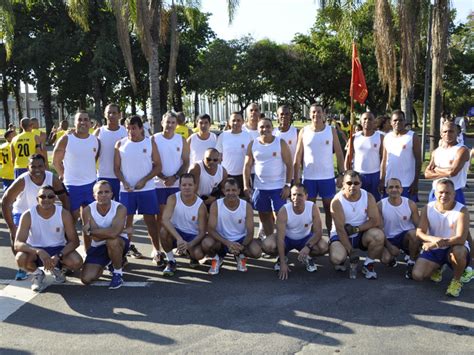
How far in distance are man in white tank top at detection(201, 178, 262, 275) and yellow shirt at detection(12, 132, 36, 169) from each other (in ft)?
13.8

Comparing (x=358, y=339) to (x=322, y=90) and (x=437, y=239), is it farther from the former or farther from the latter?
(x=322, y=90)

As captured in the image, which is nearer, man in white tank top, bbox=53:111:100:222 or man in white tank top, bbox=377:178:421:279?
man in white tank top, bbox=377:178:421:279

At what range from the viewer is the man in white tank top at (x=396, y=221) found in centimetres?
629

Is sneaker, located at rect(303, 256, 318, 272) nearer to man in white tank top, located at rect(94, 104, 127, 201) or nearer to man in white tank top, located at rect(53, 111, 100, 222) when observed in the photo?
man in white tank top, located at rect(94, 104, 127, 201)

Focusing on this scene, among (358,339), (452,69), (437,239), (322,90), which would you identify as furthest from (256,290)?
(452,69)

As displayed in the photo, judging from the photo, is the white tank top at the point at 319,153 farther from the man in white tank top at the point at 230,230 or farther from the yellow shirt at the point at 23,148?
the yellow shirt at the point at 23,148

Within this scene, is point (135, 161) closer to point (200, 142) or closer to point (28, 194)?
point (28, 194)

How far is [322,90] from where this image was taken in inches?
1500

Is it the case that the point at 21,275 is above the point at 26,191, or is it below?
below

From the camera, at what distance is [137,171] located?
6.86 metres

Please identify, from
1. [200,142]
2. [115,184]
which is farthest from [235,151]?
[115,184]

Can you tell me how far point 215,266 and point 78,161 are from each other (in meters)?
2.21

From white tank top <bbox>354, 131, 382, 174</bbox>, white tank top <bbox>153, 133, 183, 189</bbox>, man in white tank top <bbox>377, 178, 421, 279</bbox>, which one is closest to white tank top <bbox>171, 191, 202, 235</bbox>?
white tank top <bbox>153, 133, 183, 189</bbox>

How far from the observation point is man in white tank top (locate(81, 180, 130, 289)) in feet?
19.6
